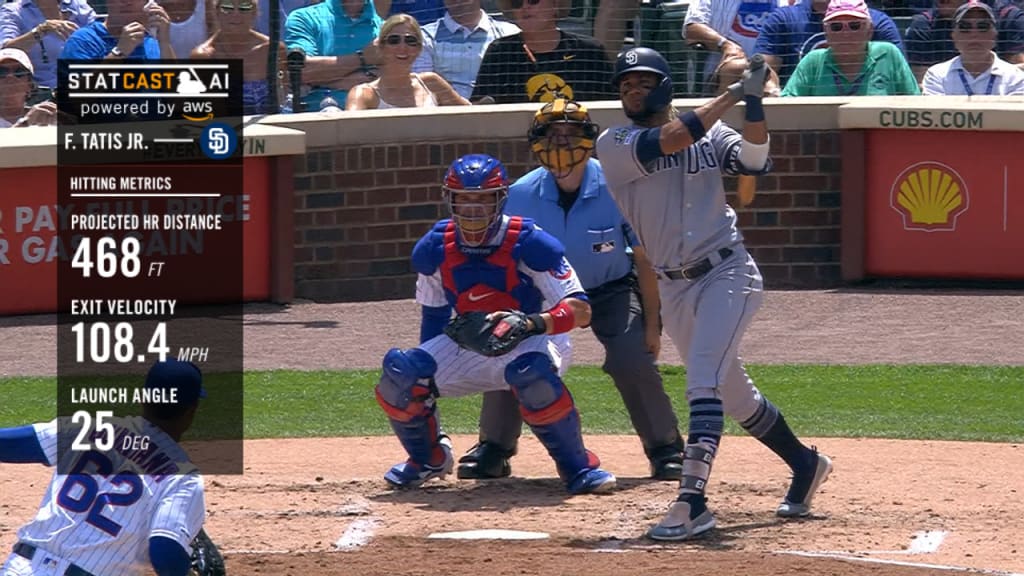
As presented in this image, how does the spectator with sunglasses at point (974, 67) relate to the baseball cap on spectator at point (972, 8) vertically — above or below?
below

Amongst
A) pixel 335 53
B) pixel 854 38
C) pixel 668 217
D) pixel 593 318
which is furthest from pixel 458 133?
pixel 668 217

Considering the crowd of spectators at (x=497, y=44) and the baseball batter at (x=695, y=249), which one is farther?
the crowd of spectators at (x=497, y=44)

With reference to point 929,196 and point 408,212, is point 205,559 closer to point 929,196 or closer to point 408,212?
point 408,212

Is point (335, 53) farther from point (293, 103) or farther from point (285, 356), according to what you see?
point (285, 356)

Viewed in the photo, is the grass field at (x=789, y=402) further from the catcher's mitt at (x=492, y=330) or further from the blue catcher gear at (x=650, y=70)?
the blue catcher gear at (x=650, y=70)

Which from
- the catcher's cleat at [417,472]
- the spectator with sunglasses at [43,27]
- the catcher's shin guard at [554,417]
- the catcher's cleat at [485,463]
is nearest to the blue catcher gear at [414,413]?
the catcher's cleat at [417,472]
